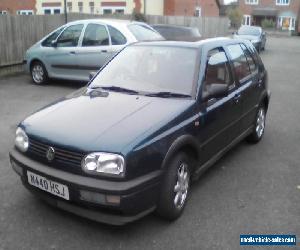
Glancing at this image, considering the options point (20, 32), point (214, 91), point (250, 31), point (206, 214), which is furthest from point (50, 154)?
point (250, 31)

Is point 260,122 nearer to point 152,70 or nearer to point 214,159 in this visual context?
point 214,159

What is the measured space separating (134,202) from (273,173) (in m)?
2.48

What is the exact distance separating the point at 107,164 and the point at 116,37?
7.05 metres

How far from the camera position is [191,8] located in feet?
138

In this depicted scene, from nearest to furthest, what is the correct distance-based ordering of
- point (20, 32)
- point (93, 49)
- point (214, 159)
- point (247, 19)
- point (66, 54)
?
1. point (214, 159)
2. point (93, 49)
3. point (66, 54)
4. point (20, 32)
5. point (247, 19)

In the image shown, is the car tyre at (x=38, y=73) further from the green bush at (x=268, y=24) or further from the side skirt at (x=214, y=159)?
the green bush at (x=268, y=24)

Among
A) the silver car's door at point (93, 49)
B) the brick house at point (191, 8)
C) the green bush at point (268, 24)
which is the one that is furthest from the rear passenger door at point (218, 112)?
the green bush at point (268, 24)

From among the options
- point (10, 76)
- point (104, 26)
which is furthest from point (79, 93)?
point (10, 76)

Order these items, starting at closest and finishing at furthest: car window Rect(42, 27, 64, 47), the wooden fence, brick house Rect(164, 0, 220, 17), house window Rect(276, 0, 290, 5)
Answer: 1. car window Rect(42, 27, 64, 47)
2. the wooden fence
3. brick house Rect(164, 0, 220, 17)
4. house window Rect(276, 0, 290, 5)

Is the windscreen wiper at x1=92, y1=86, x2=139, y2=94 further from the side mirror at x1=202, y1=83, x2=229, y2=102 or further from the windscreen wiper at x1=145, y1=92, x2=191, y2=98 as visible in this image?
the side mirror at x1=202, y1=83, x2=229, y2=102

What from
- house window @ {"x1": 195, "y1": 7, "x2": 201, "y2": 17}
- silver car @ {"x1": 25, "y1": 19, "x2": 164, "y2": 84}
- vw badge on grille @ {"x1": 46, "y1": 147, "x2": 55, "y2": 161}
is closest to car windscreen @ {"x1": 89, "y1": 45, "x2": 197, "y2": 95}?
vw badge on grille @ {"x1": 46, "y1": 147, "x2": 55, "y2": 161}

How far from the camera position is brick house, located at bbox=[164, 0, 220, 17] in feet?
124

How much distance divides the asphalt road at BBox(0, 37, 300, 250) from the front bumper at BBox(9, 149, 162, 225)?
0.28 meters

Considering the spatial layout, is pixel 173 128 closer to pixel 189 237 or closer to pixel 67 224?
pixel 189 237
